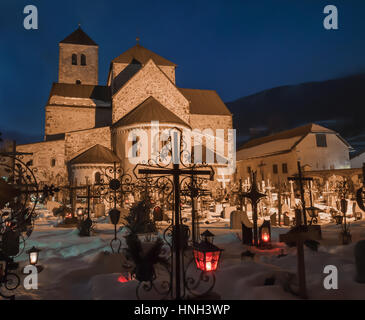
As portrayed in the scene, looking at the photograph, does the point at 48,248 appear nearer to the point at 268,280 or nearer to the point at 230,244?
the point at 230,244

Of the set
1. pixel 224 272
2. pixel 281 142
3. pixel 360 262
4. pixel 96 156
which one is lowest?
pixel 224 272

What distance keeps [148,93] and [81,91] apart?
42.5ft

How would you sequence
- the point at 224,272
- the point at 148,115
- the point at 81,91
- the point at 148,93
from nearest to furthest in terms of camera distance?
1. the point at 224,272
2. the point at 148,115
3. the point at 148,93
4. the point at 81,91

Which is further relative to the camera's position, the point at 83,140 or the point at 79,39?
the point at 79,39

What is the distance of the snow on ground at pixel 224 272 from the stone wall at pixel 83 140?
1842 cm

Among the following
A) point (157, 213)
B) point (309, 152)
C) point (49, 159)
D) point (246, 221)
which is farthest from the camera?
point (309, 152)

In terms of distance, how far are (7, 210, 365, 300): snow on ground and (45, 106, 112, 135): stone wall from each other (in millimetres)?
26283

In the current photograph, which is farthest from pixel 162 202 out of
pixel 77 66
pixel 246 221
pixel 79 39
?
pixel 79 39

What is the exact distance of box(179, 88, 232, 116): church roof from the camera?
3658 centimetres

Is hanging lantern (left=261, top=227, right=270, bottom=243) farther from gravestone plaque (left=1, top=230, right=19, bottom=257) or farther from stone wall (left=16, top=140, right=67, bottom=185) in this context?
stone wall (left=16, top=140, right=67, bottom=185)

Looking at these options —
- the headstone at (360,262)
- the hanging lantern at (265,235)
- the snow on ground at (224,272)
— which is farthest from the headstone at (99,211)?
the headstone at (360,262)

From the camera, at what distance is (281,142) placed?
118 feet

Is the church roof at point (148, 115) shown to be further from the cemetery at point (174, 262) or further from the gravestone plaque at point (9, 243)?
the gravestone plaque at point (9, 243)

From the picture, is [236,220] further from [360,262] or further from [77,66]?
[77,66]
